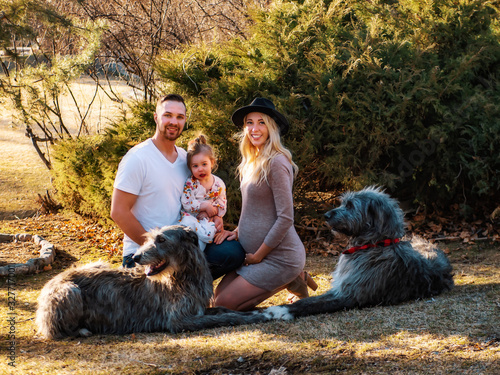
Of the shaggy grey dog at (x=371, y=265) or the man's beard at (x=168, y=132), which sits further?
the man's beard at (x=168, y=132)


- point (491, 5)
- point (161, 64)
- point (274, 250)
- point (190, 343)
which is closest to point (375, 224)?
point (274, 250)

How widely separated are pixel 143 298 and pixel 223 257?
3.05 ft

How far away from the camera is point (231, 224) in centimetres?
855

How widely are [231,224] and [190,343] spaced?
432cm

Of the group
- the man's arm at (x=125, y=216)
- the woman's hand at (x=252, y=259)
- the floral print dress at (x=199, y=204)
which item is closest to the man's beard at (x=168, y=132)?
the floral print dress at (x=199, y=204)

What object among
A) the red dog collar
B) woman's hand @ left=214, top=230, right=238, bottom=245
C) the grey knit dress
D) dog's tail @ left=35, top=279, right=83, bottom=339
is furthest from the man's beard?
the red dog collar

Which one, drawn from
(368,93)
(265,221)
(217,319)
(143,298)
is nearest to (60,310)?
(143,298)

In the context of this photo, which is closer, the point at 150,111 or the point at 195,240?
the point at 195,240

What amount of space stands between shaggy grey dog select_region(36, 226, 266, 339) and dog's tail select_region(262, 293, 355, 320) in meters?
0.15

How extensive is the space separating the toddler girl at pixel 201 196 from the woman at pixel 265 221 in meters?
0.23

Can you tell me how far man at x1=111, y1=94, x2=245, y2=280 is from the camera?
519 cm

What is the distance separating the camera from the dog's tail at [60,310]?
180 inches

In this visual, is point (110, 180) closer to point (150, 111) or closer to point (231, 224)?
point (150, 111)

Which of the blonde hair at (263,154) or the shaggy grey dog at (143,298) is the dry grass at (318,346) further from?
the blonde hair at (263,154)
